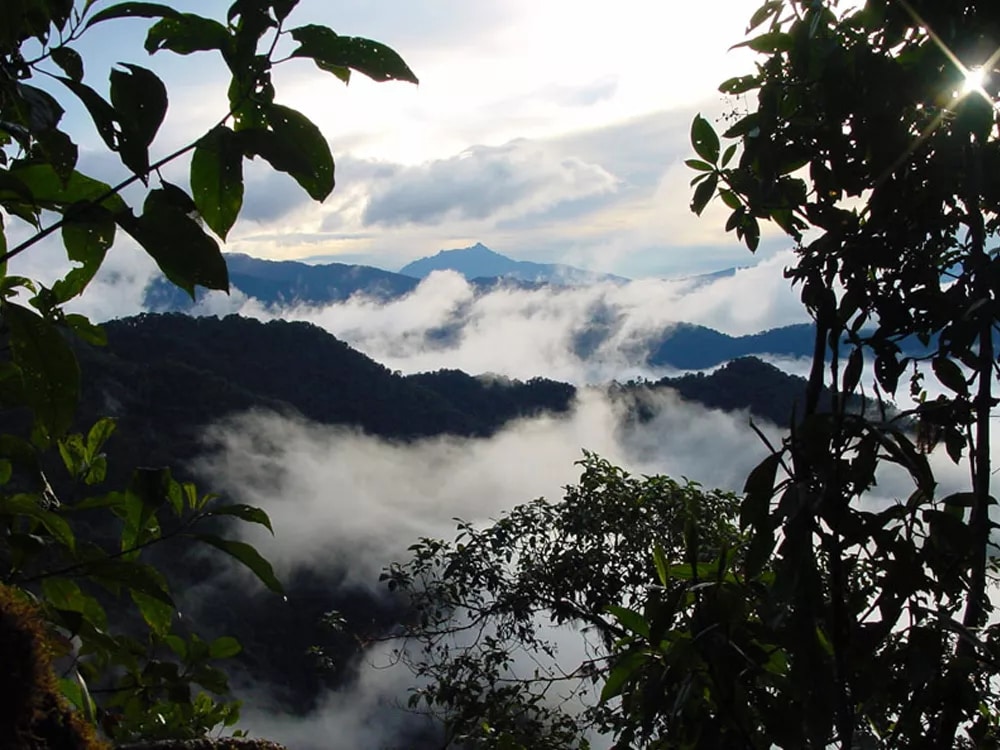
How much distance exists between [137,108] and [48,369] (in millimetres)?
250

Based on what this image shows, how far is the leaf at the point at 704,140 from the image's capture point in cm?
150

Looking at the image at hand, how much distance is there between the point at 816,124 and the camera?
1.32 metres

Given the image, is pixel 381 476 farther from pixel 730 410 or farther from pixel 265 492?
pixel 730 410

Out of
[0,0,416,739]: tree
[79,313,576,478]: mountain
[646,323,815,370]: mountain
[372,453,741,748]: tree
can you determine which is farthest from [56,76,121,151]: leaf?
[646,323,815,370]: mountain

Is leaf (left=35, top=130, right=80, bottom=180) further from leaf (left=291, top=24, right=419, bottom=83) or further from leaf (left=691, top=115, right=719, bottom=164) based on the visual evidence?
leaf (left=691, top=115, right=719, bottom=164)

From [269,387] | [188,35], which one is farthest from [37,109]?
[269,387]

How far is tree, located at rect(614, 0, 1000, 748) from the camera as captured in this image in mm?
1073

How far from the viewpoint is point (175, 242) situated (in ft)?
2.27

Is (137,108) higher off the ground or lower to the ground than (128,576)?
higher

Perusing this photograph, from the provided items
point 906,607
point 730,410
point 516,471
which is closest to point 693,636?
point 906,607

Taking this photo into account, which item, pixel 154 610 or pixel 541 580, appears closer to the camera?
pixel 154 610

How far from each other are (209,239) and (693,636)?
84cm

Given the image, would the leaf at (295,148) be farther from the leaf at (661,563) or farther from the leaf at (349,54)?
the leaf at (661,563)

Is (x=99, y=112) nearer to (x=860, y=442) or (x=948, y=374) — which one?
(x=860, y=442)
